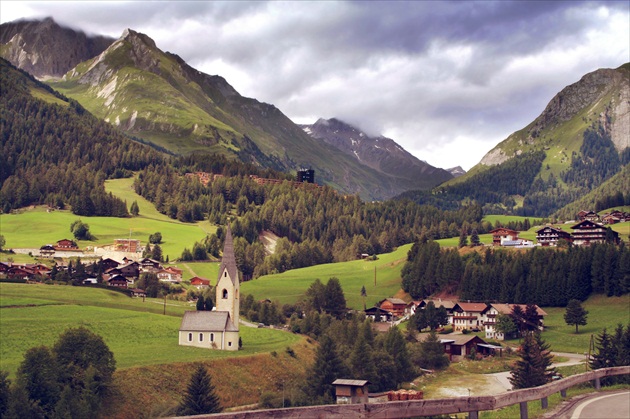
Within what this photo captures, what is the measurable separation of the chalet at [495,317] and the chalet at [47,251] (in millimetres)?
108090

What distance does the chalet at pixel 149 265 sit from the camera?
584 feet

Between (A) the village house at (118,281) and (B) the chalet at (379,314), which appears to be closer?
(B) the chalet at (379,314)

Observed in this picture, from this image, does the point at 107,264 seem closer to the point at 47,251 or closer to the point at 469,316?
the point at 47,251

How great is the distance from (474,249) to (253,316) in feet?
213

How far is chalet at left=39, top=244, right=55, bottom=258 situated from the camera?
190325 mm

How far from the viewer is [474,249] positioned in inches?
7180

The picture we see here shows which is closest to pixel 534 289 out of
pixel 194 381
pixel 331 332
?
pixel 331 332

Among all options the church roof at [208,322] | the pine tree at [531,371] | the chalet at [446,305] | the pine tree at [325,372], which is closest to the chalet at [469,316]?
the chalet at [446,305]

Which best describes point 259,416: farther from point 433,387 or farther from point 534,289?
point 534,289

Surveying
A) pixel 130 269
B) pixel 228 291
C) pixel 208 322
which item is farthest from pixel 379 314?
pixel 130 269

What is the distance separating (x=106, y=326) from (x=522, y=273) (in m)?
82.9

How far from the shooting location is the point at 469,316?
140m

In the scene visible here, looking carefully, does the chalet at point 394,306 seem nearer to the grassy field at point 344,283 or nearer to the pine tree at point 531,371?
the grassy field at point 344,283

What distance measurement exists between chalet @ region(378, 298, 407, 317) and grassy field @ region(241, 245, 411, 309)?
13.7 ft
